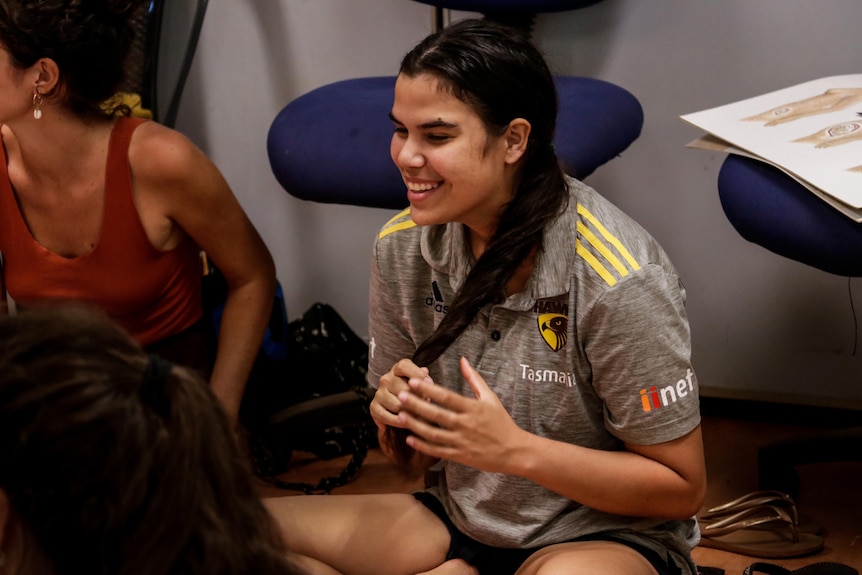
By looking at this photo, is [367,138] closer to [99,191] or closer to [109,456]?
[99,191]

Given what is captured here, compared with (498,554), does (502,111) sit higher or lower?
higher

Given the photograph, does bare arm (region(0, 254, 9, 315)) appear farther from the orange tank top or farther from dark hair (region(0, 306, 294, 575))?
dark hair (region(0, 306, 294, 575))

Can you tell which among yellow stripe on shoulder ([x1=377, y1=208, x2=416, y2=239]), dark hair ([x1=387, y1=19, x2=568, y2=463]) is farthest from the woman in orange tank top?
dark hair ([x1=387, y1=19, x2=568, y2=463])

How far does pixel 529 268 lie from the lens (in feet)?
3.81

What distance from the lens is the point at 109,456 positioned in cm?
70

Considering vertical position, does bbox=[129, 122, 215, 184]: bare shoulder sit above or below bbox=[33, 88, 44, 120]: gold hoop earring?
below

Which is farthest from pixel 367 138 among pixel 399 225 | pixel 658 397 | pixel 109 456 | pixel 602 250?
pixel 109 456

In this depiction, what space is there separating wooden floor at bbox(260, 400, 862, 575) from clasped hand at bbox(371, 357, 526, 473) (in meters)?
0.67

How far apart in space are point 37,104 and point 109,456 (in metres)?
0.88

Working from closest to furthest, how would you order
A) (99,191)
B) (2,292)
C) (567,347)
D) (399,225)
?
1. (567,347)
2. (399,225)
3. (99,191)
4. (2,292)

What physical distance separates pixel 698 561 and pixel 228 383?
77 cm

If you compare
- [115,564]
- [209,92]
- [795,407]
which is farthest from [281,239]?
[115,564]

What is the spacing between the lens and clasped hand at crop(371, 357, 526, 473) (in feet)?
3.34

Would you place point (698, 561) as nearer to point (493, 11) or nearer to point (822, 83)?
point (822, 83)
